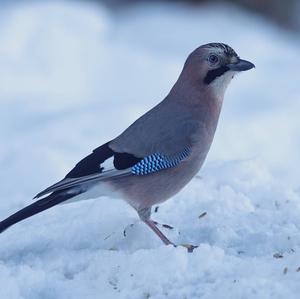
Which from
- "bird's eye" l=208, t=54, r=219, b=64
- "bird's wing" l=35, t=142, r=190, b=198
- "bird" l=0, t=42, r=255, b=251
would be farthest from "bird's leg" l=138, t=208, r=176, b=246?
"bird's eye" l=208, t=54, r=219, b=64

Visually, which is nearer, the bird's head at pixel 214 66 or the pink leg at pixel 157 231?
the pink leg at pixel 157 231

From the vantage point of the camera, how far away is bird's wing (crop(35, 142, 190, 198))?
4703mm

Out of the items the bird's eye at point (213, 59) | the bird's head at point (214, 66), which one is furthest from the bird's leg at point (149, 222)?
the bird's eye at point (213, 59)

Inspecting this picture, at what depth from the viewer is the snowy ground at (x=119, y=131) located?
4062 millimetres

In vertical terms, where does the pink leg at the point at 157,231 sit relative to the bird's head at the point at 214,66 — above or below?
below

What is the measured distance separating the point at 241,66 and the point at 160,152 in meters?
0.62

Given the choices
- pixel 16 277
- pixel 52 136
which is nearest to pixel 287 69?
pixel 52 136

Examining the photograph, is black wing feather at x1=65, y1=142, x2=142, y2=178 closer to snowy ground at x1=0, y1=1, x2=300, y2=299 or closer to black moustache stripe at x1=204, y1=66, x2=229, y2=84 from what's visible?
snowy ground at x1=0, y1=1, x2=300, y2=299

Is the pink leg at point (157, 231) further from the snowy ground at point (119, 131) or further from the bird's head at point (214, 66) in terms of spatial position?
the bird's head at point (214, 66)

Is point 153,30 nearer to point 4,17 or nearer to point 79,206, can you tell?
point 4,17

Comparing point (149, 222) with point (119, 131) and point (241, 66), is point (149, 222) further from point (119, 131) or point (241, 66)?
point (119, 131)

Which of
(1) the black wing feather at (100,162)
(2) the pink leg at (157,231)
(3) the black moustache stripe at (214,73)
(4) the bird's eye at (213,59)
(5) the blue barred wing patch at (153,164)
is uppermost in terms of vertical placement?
(4) the bird's eye at (213,59)

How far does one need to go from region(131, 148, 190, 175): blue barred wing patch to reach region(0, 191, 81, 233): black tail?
13.6 inches

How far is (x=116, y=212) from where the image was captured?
5.12 metres
